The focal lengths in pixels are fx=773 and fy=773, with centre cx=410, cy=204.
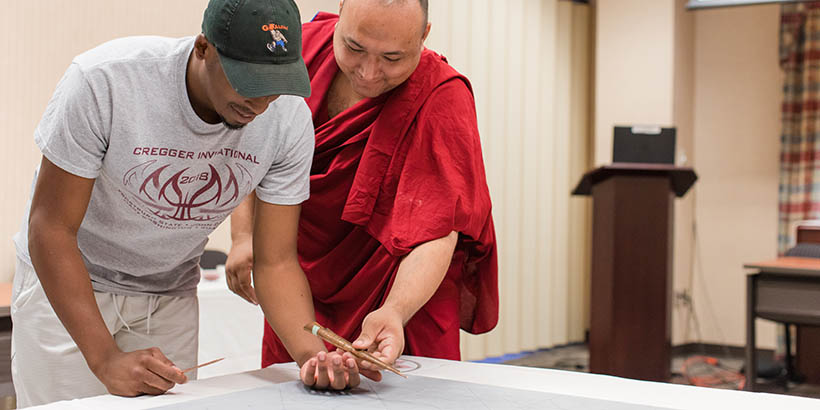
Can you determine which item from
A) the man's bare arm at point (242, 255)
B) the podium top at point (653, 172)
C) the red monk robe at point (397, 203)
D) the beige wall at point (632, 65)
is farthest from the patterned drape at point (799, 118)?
the man's bare arm at point (242, 255)

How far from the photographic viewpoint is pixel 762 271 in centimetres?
340

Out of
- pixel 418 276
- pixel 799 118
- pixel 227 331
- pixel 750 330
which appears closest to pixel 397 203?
pixel 418 276

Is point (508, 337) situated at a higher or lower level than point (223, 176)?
lower

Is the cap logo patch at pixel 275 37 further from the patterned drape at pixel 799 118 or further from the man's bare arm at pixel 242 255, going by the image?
the patterned drape at pixel 799 118

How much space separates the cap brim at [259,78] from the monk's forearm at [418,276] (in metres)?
0.41

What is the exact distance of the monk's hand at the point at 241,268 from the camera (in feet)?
4.91

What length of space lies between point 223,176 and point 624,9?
4112 millimetres

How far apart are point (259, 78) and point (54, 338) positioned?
0.61 meters

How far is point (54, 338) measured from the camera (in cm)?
127

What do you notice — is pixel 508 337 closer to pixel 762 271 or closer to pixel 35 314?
pixel 762 271

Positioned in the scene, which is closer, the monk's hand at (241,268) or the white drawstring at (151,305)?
the white drawstring at (151,305)

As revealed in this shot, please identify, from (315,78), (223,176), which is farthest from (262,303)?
(315,78)

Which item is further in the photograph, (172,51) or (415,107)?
(415,107)

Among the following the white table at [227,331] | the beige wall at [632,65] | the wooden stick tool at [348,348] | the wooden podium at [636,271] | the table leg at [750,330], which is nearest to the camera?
the wooden stick tool at [348,348]
